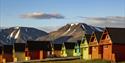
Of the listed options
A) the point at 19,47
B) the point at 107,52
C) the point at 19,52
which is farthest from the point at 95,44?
the point at 19,47

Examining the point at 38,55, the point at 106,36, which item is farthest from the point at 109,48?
the point at 38,55

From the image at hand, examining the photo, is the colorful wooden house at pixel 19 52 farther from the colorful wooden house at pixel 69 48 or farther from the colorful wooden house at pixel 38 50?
the colorful wooden house at pixel 69 48

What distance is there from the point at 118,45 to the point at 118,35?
2285mm

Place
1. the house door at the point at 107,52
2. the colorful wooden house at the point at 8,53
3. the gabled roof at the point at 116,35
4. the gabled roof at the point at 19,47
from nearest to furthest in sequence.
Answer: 1. the gabled roof at the point at 116,35
2. the house door at the point at 107,52
3. the gabled roof at the point at 19,47
4. the colorful wooden house at the point at 8,53

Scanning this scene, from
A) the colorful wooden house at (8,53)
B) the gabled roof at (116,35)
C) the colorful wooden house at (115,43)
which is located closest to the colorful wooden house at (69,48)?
the colorful wooden house at (8,53)

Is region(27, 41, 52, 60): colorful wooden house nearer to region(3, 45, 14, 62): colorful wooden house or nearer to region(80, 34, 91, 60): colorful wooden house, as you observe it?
region(3, 45, 14, 62): colorful wooden house

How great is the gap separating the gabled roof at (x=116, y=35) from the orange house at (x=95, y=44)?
28.8 ft

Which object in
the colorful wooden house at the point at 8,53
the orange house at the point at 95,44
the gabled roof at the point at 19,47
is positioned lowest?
the colorful wooden house at the point at 8,53

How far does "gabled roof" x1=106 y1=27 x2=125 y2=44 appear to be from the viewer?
79744mm

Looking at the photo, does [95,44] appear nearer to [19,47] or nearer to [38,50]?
[38,50]

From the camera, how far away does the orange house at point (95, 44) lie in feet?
297

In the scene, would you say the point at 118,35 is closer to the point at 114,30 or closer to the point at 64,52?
the point at 114,30

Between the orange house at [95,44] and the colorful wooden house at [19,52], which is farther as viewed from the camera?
the colorful wooden house at [19,52]

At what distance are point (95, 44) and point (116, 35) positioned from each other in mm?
11407
